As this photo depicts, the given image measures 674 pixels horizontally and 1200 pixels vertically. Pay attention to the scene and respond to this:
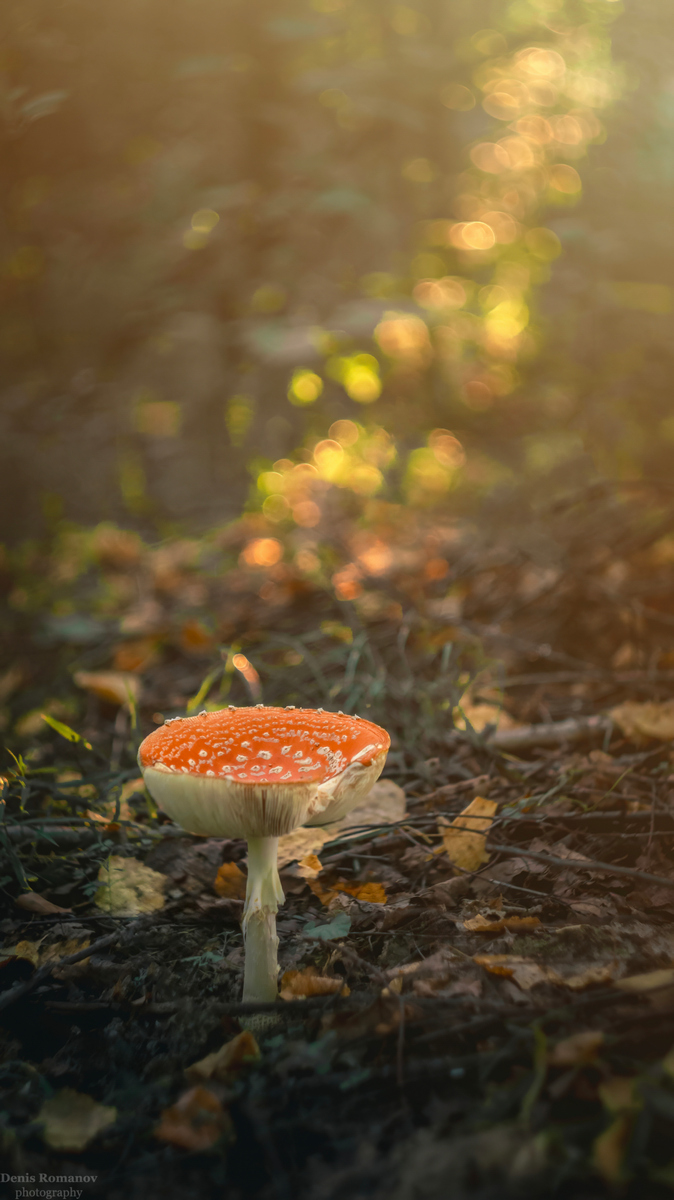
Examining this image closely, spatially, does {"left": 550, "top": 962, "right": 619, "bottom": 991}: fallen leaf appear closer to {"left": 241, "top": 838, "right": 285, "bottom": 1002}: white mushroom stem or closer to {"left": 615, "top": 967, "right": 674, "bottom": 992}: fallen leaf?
{"left": 615, "top": 967, "right": 674, "bottom": 992}: fallen leaf

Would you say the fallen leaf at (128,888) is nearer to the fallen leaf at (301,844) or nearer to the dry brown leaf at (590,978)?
the fallen leaf at (301,844)

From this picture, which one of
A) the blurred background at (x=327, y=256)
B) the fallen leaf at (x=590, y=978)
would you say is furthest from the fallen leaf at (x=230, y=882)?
the blurred background at (x=327, y=256)

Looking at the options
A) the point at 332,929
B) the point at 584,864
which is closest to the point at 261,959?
the point at 332,929

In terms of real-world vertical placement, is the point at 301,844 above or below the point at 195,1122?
below

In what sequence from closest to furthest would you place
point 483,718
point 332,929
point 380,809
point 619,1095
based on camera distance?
point 619,1095, point 332,929, point 380,809, point 483,718

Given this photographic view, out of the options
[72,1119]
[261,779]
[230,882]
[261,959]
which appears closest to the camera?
[72,1119]

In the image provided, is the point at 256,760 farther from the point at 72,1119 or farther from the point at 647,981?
the point at 647,981
